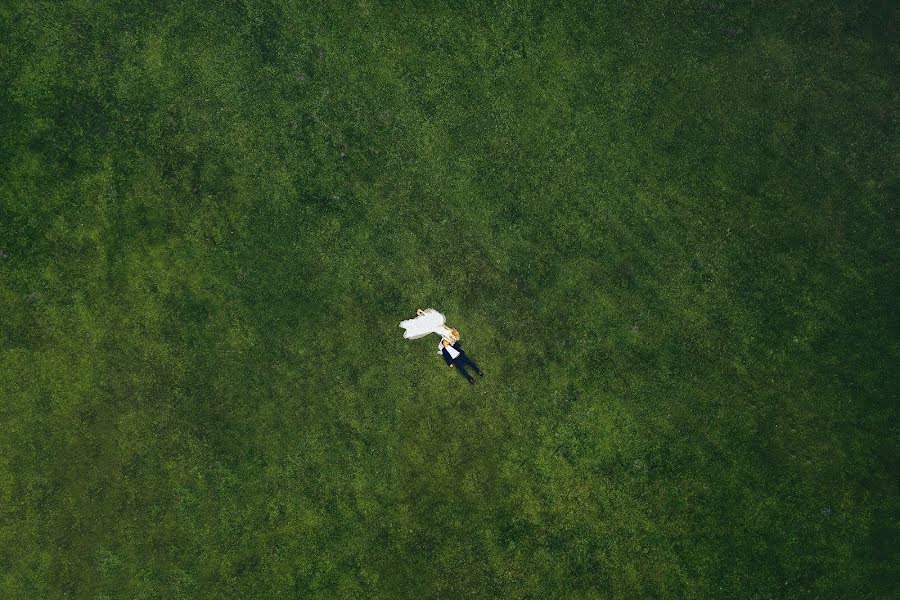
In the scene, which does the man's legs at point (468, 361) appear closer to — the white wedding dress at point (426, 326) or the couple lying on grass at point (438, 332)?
the couple lying on grass at point (438, 332)

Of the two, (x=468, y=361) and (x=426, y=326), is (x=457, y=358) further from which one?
(x=426, y=326)

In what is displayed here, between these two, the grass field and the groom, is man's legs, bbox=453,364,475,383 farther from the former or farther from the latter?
the grass field

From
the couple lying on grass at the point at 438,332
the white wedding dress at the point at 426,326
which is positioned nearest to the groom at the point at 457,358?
the couple lying on grass at the point at 438,332

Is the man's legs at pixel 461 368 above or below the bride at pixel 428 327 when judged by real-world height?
below

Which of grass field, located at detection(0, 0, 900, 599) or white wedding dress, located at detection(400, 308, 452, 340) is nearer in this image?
white wedding dress, located at detection(400, 308, 452, 340)

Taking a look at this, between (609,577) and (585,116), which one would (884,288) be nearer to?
(585,116)

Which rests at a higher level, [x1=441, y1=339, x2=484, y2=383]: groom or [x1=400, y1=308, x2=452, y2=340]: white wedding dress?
[x1=400, y1=308, x2=452, y2=340]: white wedding dress

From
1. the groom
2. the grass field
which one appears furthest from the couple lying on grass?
the grass field

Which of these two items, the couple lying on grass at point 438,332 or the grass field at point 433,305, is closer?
the couple lying on grass at point 438,332
